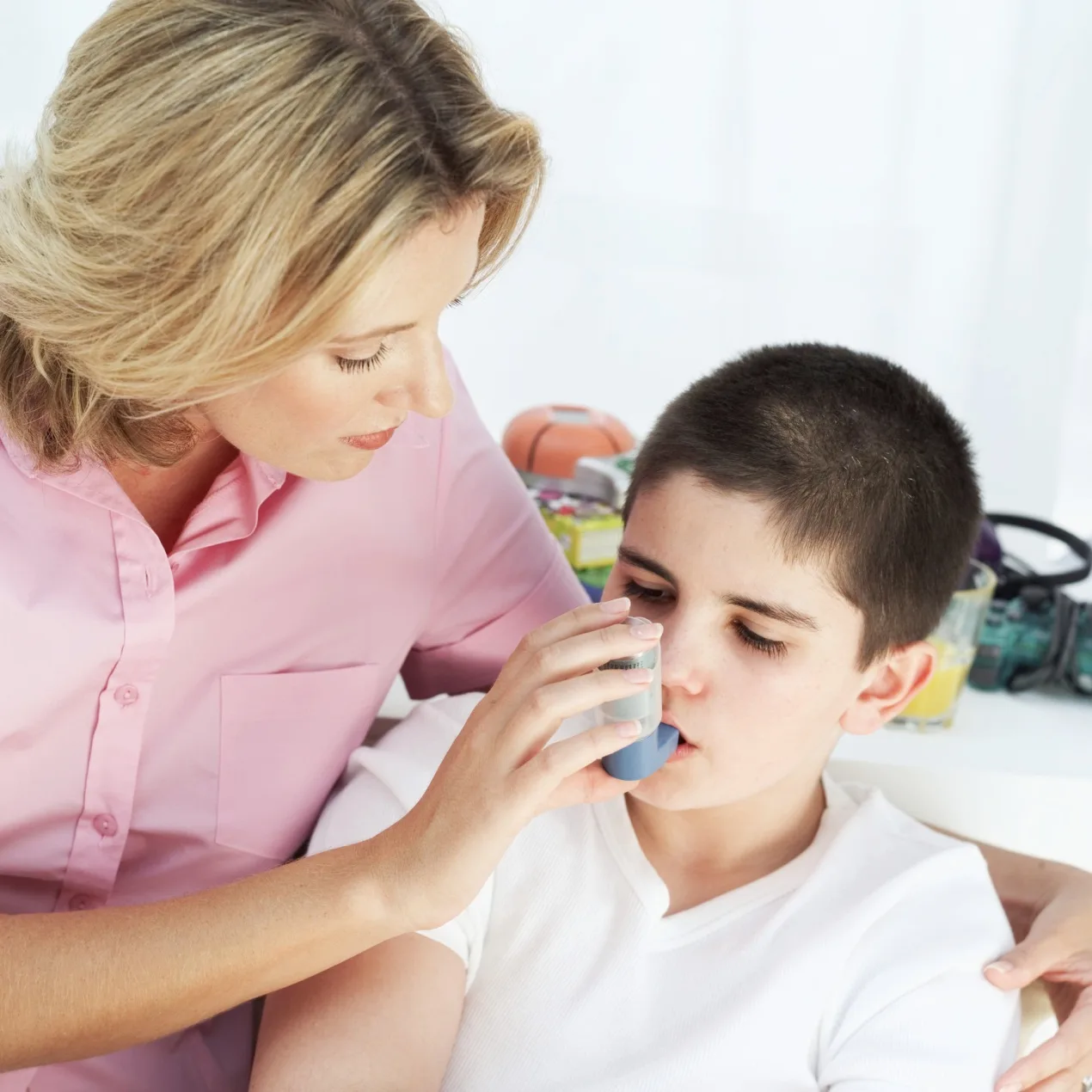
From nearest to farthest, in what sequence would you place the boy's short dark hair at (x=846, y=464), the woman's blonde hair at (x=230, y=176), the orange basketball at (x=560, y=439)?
the woman's blonde hair at (x=230, y=176)
the boy's short dark hair at (x=846, y=464)
the orange basketball at (x=560, y=439)

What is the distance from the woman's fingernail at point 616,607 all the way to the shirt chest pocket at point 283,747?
16.3 inches

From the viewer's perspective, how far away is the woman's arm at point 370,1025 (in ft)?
3.49

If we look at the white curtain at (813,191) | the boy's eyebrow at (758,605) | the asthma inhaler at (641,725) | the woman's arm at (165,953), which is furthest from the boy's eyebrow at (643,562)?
the white curtain at (813,191)

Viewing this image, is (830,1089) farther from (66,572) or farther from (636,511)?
(66,572)

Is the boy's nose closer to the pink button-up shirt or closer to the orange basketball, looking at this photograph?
the pink button-up shirt

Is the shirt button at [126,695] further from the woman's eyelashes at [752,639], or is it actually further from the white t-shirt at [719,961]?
the woman's eyelashes at [752,639]

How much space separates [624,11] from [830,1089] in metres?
→ 1.69

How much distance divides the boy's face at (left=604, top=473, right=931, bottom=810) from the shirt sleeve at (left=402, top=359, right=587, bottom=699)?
0.24 m

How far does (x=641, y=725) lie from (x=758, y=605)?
0.19 metres

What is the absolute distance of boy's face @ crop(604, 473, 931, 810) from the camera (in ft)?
3.59

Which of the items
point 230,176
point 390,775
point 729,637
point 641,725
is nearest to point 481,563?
point 390,775

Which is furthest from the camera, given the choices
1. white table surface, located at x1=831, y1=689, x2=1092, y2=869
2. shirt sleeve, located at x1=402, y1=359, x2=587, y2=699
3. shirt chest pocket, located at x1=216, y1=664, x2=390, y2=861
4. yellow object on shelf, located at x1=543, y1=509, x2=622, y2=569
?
yellow object on shelf, located at x1=543, y1=509, x2=622, y2=569

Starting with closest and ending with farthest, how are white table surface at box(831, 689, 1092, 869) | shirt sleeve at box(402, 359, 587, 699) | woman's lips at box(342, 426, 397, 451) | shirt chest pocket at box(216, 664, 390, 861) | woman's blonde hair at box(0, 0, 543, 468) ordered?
woman's blonde hair at box(0, 0, 543, 468)
woman's lips at box(342, 426, 397, 451)
shirt chest pocket at box(216, 664, 390, 861)
shirt sleeve at box(402, 359, 587, 699)
white table surface at box(831, 689, 1092, 869)

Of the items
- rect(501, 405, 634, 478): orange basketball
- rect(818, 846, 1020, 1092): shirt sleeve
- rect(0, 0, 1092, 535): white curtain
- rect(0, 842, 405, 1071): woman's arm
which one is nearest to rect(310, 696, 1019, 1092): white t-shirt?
rect(818, 846, 1020, 1092): shirt sleeve
